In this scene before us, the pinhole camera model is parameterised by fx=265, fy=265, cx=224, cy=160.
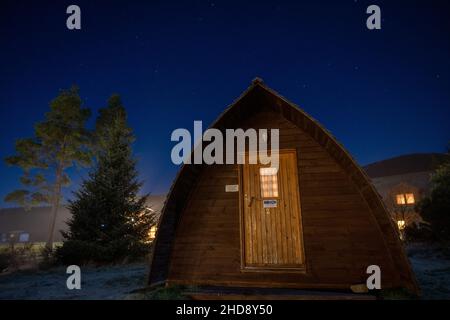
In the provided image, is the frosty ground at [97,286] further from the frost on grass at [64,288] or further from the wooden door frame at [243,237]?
the wooden door frame at [243,237]

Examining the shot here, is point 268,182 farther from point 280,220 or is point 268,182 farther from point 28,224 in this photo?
point 28,224

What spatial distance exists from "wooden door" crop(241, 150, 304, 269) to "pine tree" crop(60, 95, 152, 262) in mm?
7616

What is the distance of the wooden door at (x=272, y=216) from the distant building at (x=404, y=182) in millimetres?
16167

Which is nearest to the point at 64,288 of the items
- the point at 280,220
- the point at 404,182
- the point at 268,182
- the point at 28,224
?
the point at 280,220

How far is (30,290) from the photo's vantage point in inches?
268

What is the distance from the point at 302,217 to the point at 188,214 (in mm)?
2830

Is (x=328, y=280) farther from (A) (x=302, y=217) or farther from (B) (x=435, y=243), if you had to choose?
(B) (x=435, y=243)

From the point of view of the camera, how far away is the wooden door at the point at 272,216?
6.28 meters

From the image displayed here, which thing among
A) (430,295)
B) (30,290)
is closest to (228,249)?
(430,295)

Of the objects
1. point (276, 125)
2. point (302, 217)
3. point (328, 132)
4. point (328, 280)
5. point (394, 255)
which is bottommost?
point (328, 280)

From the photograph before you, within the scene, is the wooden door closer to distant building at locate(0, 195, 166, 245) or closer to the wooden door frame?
the wooden door frame

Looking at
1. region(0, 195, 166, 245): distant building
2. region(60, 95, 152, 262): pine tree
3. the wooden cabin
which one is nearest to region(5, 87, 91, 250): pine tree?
region(60, 95, 152, 262): pine tree

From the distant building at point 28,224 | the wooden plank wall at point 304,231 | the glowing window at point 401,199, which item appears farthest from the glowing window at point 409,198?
the distant building at point 28,224

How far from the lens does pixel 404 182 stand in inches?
1260
